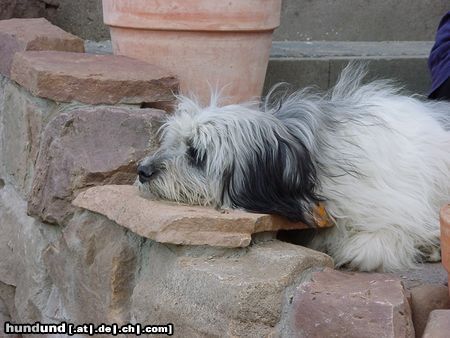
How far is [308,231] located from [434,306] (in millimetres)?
660

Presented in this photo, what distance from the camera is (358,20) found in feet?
19.2

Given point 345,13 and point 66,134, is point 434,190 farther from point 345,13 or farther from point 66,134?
point 345,13

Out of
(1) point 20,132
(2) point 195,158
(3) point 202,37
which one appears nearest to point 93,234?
(2) point 195,158

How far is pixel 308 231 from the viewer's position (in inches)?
130

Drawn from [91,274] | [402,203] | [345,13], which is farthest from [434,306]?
[345,13]

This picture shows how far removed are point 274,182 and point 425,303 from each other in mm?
638

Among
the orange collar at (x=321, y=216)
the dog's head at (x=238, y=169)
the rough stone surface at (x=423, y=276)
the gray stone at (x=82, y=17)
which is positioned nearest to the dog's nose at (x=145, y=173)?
the dog's head at (x=238, y=169)

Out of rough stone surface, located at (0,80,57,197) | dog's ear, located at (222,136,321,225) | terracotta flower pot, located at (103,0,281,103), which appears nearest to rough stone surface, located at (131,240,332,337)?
dog's ear, located at (222,136,321,225)

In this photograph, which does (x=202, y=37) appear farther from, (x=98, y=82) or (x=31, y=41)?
(x=31, y=41)

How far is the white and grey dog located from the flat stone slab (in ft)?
0.24

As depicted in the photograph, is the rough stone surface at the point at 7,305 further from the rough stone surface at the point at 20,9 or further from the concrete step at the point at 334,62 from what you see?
the rough stone surface at the point at 20,9

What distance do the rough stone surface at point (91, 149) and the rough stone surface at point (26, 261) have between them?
7.4 inches

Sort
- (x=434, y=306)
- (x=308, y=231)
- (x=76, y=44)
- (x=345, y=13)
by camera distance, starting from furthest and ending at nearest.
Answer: (x=345, y=13), (x=76, y=44), (x=308, y=231), (x=434, y=306)

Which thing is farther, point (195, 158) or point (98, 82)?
point (98, 82)
